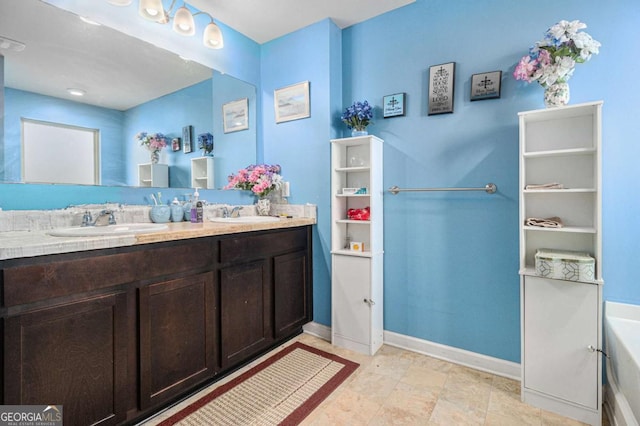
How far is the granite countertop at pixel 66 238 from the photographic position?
1065mm

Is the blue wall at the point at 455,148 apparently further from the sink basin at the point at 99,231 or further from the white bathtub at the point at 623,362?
the sink basin at the point at 99,231

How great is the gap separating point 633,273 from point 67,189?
3066mm

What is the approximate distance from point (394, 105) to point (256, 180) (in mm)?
1233

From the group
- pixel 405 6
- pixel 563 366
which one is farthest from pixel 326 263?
pixel 405 6

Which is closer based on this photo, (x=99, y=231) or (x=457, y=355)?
(x=99, y=231)

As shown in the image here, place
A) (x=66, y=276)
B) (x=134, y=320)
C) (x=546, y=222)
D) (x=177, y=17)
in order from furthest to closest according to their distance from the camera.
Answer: (x=177, y=17), (x=546, y=222), (x=134, y=320), (x=66, y=276)

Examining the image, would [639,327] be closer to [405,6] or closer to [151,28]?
[405,6]

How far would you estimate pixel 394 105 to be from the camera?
88.0 inches

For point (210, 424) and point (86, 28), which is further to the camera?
point (86, 28)

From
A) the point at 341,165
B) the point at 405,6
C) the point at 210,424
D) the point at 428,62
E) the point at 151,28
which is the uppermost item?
the point at 405,6

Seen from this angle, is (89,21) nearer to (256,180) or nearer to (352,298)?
(256,180)

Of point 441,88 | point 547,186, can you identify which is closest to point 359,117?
point 441,88

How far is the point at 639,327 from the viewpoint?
1437 mm

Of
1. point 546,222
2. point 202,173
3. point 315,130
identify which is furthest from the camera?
point 315,130
